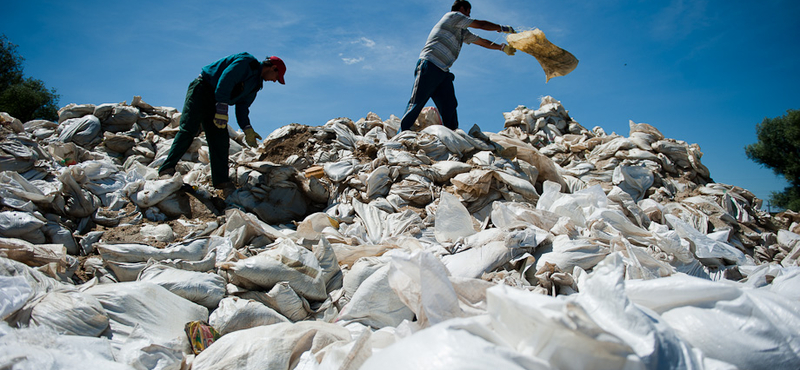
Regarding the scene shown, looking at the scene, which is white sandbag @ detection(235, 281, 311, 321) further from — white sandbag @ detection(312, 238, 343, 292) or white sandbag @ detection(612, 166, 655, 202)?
white sandbag @ detection(612, 166, 655, 202)

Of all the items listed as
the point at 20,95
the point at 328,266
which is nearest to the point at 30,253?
the point at 328,266

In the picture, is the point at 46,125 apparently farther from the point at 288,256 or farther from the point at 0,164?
the point at 288,256

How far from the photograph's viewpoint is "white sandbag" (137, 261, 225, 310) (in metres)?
1.77

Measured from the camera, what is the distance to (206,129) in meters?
3.86

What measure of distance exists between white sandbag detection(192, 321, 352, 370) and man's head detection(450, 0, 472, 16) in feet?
13.0

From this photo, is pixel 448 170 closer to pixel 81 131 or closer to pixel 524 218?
pixel 524 218

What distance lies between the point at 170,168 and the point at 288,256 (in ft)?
8.44

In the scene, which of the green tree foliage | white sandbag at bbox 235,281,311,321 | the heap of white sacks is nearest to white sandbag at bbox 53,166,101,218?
the heap of white sacks

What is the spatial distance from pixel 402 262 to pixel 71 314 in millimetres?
1154

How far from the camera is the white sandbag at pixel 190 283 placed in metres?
1.77

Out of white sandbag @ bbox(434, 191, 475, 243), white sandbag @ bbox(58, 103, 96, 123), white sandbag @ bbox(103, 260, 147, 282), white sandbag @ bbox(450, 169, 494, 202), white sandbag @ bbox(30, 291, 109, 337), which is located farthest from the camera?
white sandbag @ bbox(58, 103, 96, 123)

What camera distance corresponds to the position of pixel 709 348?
0.91 metres

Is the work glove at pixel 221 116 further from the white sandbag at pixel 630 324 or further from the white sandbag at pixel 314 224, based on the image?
the white sandbag at pixel 630 324

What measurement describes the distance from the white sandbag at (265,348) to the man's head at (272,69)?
3055mm
